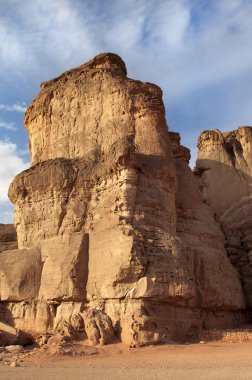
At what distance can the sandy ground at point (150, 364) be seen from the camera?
800 centimetres

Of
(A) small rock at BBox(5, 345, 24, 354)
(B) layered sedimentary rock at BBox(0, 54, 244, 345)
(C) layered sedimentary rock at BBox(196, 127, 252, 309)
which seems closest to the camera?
(A) small rock at BBox(5, 345, 24, 354)

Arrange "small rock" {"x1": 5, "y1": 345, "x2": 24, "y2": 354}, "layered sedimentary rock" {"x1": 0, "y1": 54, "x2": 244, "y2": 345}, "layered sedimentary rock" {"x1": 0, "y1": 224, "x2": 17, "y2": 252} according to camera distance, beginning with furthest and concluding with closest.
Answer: "layered sedimentary rock" {"x1": 0, "y1": 224, "x2": 17, "y2": 252} → "layered sedimentary rock" {"x1": 0, "y1": 54, "x2": 244, "y2": 345} → "small rock" {"x1": 5, "y1": 345, "x2": 24, "y2": 354}

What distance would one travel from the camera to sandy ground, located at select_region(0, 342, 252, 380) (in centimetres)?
800

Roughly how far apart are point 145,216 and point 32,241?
4.85m

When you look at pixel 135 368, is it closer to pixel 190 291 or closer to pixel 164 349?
pixel 164 349

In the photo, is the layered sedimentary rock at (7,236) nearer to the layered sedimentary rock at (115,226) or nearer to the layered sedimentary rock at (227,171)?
the layered sedimentary rock at (115,226)

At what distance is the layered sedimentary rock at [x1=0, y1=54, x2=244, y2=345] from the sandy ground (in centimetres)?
108

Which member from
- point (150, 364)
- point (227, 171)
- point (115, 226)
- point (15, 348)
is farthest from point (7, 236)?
point (227, 171)

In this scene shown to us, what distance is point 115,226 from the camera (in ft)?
47.3

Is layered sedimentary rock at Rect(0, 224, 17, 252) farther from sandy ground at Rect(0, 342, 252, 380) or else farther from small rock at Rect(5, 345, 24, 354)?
sandy ground at Rect(0, 342, 252, 380)

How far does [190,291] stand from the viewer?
1353cm

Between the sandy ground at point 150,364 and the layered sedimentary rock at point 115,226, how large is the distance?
108cm

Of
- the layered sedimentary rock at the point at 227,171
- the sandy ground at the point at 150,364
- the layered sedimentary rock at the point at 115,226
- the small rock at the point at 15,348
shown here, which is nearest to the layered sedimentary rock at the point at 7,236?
the layered sedimentary rock at the point at 115,226

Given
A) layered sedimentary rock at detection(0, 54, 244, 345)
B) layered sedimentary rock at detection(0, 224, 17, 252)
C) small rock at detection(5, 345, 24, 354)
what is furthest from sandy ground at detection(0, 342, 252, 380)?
layered sedimentary rock at detection(0, 224, 17, 252)
